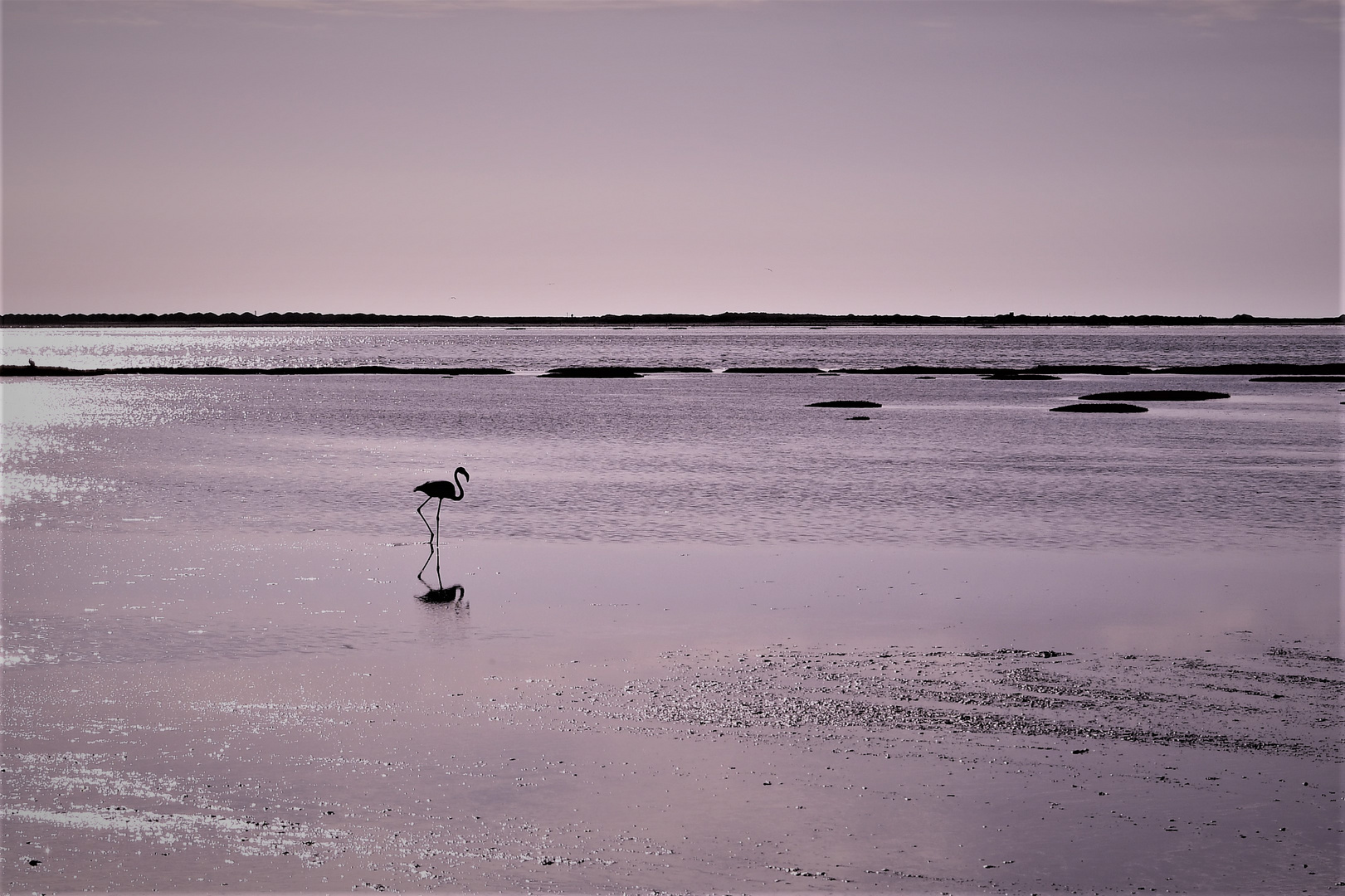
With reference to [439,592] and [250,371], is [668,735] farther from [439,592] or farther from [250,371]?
[250,371]

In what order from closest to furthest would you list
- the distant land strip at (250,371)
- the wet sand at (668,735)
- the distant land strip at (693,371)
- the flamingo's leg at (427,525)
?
the wet sand at (668,735)
the flamingo's leg at (427,525)
the distant land strip at (693,371)
the distant land strip at (250,371)

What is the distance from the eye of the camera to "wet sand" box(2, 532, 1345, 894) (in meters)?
7.56

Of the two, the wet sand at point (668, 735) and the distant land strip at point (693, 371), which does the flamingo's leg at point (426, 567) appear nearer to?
the wet sand at point (668, 735)

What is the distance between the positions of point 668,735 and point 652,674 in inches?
69.7

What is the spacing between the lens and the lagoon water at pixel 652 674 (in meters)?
7.71

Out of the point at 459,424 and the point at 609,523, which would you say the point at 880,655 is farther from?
the point at 459,424

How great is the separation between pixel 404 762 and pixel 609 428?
115 feet

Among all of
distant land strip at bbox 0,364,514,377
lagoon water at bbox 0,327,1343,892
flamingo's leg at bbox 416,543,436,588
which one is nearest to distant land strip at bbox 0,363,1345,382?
distant land strip at bbox 0,364,514,377

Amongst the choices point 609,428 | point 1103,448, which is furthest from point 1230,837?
point 609,428

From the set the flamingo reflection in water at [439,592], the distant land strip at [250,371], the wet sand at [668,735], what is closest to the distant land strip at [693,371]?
the distant land strip at [250,371]

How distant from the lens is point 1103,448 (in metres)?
36.0

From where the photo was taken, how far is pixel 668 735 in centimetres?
975

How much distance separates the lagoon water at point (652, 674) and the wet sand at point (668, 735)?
4 centimetres

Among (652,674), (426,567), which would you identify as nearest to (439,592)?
→ (426,567)
